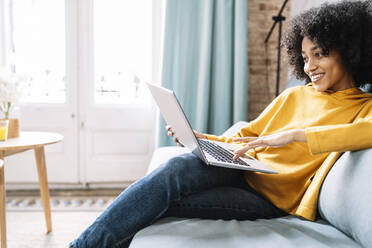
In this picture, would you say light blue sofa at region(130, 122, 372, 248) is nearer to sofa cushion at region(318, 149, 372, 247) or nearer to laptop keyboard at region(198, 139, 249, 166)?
sofa cushion at region(318, 149, 372, 247)

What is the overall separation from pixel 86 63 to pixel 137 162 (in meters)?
0.92

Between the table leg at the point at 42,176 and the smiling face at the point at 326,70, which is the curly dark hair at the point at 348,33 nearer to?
the smiling face at the point at 326,70

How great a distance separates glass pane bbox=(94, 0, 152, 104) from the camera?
8.32 feet

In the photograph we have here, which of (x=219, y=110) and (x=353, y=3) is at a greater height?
(x=353, y=3)

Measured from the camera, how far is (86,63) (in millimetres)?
2516

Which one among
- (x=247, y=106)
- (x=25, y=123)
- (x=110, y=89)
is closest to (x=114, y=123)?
(x=110, y=89)

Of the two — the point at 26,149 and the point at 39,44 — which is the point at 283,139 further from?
the point at 39,44

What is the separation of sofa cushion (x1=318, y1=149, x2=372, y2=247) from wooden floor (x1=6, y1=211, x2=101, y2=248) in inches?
53.3

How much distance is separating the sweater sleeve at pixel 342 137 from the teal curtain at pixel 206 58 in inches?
60.5

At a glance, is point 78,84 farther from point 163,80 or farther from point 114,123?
point 163,80

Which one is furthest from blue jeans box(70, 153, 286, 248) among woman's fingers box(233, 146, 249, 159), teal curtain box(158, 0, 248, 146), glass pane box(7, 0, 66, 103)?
glass pane box(7, 0, 66, 103)

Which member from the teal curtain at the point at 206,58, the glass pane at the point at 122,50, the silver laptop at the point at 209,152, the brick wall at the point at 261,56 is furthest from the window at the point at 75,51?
the silver laptop at the point at 209,152

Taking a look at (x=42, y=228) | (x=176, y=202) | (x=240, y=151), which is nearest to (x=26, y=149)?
(x=42, y=228)

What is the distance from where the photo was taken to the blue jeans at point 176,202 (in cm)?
86
